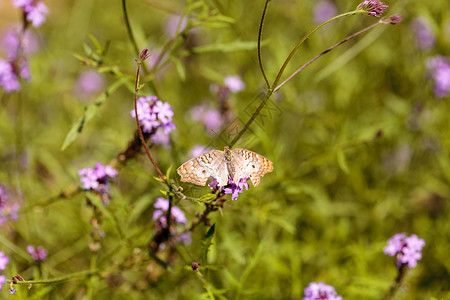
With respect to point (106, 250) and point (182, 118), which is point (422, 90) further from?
point (106, 250)

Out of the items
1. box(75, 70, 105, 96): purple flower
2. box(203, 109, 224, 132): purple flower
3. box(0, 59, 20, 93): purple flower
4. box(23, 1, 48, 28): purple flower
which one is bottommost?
box(0, 59, 20, 93): purple flower

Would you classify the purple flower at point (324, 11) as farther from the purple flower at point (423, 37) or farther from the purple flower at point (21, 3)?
the purple flower at point (21, 3)

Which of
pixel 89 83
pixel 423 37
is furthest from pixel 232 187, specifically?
pixel 89 83

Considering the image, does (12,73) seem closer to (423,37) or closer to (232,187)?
(232,187)

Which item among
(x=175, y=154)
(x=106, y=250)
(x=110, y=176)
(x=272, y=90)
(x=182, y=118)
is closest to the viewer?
(x=272, y=90)

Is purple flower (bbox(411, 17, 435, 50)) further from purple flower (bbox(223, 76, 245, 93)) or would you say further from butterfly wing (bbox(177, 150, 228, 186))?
butterfly wing (bbox(177, 150, 228, 186))

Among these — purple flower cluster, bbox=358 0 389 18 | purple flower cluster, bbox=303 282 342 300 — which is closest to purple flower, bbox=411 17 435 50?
purple flower cluster, bbox=358 0 389 18

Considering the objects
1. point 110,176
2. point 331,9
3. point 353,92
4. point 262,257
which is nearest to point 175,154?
point 110,176
